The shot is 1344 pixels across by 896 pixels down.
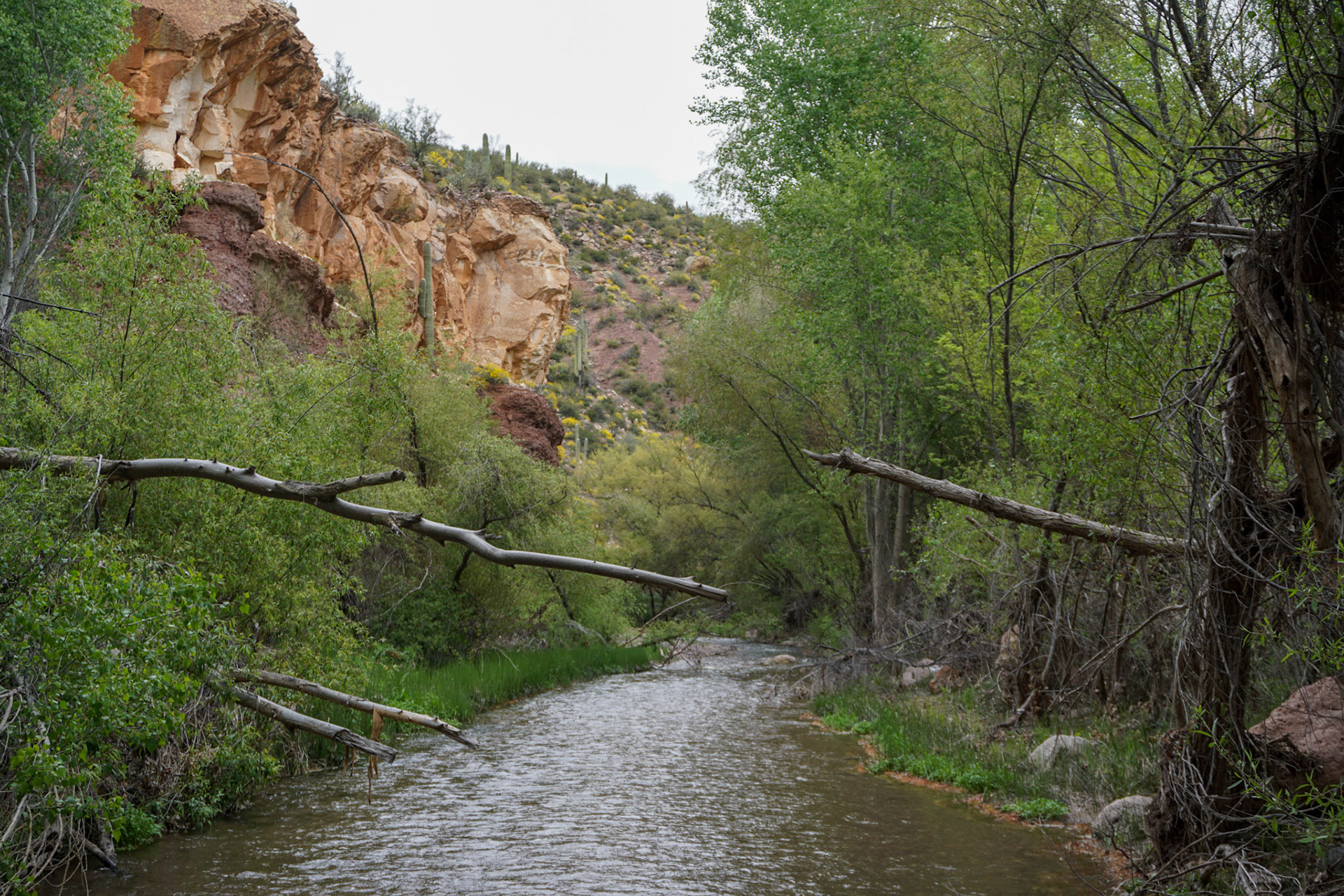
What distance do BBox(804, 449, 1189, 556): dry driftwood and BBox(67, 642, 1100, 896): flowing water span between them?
232 cm

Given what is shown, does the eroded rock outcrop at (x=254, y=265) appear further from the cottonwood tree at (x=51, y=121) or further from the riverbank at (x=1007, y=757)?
the riverbank at (x=1007, y=757)

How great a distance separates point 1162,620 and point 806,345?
1071cm

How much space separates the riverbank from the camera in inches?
344

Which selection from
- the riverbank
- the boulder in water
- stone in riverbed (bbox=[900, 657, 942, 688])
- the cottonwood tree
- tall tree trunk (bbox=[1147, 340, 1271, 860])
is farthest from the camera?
stone in riverbed (bbox=[900, 657, 942, 688])

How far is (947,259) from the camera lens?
14.6 metres

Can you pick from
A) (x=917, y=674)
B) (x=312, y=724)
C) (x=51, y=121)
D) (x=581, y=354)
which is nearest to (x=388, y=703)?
(x=312, y=724)

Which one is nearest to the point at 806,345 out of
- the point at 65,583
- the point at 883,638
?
the point at 883,638

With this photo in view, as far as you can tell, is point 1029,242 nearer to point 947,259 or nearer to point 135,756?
point 947,259

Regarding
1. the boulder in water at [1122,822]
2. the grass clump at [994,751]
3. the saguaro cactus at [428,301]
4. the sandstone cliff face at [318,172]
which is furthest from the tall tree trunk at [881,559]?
the saguaro cactus at [428,301]

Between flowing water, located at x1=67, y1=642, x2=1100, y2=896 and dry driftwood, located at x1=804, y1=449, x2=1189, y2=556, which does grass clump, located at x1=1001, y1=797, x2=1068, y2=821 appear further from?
dry driftwood, located at x1=804, y1=449, x2=1189, y2=556

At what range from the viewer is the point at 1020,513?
21.7ft

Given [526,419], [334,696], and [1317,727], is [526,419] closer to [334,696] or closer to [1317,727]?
[334,696]

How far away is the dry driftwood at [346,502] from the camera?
14.3 feet

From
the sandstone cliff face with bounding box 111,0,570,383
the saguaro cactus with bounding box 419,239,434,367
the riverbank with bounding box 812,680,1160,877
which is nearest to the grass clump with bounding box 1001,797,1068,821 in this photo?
the riverbank with bounding box 812,680,1160,877
